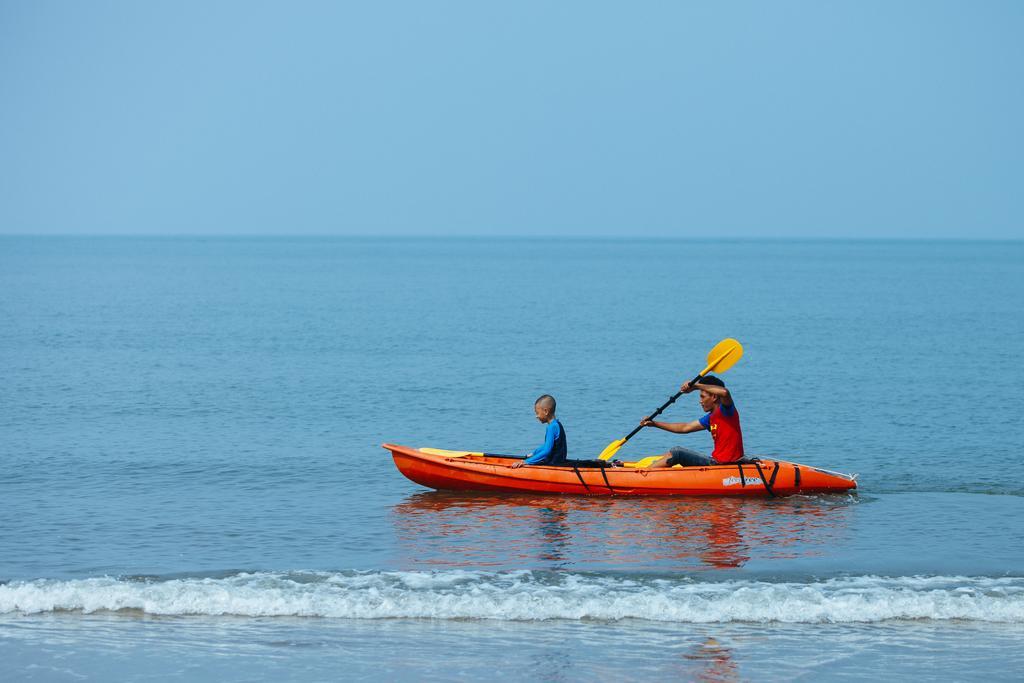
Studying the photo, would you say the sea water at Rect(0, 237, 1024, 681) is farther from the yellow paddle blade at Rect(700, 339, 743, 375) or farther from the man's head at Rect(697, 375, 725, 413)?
the yellow paddle blade at Rect(700, 339, 743, 375)

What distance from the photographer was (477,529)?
13.8 metres

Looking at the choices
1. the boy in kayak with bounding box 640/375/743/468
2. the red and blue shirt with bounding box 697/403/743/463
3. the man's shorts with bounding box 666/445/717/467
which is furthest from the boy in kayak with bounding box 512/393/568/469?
the red and blue shirt with bounding box 697/403/743/463

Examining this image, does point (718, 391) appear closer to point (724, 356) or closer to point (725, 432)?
point (725, 432)

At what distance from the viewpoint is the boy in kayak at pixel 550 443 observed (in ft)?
49.7

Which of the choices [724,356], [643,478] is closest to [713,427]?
[643,478]

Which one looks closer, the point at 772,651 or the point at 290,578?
the point at 772,651

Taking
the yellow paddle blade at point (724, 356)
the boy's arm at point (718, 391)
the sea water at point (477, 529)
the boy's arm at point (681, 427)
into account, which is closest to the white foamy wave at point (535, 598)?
the sea water at point (477, 529)

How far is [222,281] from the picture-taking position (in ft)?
291

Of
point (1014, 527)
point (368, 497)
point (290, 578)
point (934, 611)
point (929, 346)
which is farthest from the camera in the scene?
point (929, 346)

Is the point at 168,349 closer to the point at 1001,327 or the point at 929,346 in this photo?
the point at 929,346

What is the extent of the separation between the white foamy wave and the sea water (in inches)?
1.3

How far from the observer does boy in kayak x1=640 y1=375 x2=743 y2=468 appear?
14.9m

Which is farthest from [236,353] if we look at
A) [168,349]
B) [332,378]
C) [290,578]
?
[290,578]

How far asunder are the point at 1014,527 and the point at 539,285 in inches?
2809
